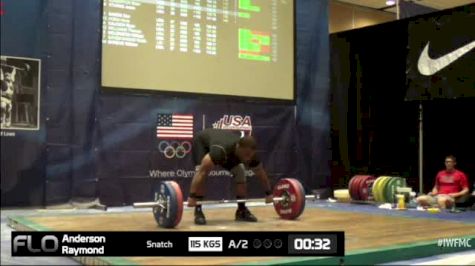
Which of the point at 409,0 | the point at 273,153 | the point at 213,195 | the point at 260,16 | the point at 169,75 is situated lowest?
the point at 213,195

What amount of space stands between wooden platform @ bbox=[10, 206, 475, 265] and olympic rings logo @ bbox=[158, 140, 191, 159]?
106cm

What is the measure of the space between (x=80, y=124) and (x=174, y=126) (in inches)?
43.7

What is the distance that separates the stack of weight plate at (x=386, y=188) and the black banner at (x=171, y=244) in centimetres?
351

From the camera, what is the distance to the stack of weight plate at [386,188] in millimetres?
6840

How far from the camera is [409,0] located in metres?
9.16

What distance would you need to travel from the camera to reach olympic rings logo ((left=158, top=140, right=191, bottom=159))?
21.5 ft

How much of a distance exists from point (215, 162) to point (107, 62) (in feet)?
7.69

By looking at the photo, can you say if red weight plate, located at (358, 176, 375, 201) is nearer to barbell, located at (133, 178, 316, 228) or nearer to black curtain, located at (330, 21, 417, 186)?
black curtain, located at (330, 21, 417, 186)

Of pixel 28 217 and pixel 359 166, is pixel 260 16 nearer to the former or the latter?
pixel 359 166

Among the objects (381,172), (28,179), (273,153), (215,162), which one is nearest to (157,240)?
(215,162)

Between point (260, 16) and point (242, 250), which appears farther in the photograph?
point (260, 16)

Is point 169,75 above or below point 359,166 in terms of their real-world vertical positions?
above

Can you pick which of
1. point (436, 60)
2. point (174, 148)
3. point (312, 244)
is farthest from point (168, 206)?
point (436, 60)

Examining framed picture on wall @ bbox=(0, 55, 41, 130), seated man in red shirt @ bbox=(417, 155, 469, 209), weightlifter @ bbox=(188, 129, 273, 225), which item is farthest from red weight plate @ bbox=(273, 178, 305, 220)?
framed picture on wall @ bbox=(0, 55, 41, 130)
